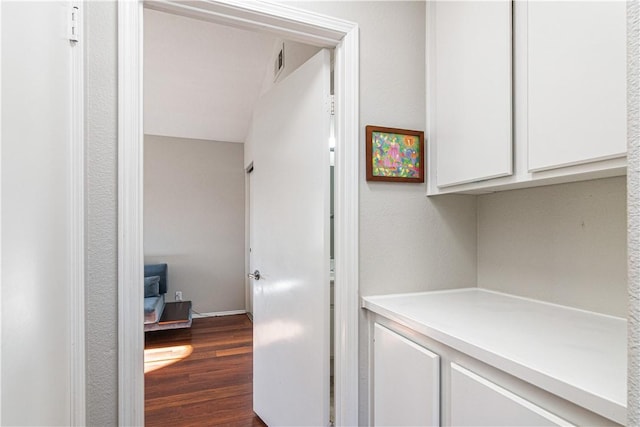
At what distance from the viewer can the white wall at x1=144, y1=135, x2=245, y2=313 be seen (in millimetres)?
4215

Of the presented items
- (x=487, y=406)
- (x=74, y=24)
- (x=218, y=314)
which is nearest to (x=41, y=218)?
(x=74, y=24)

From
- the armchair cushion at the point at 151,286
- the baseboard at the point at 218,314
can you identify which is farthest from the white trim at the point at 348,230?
the baseboard at the point at 218,314

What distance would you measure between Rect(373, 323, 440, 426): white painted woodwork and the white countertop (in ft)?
0.27

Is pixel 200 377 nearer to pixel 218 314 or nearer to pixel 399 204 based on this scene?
pixel 218 314

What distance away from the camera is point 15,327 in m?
0.57

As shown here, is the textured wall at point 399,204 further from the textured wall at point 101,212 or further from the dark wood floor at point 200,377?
the dark wood floor at point 200,377

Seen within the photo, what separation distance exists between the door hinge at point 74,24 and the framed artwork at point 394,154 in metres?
1.08

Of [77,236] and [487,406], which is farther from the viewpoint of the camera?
[77,236]

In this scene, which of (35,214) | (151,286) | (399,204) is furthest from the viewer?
(151,286)

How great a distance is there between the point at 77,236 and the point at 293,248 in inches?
36.5

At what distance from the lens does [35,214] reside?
70cm

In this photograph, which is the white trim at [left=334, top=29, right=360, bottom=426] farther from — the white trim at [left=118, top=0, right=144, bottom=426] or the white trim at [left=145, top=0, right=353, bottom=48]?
the white trim at [left=118, top=0, right=144, bottom=426]

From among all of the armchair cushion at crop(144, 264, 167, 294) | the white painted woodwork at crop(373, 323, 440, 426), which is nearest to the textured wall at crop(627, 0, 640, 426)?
the white painted woodwork at crop(373, 323, 440, 426)

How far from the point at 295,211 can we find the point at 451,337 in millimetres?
967
